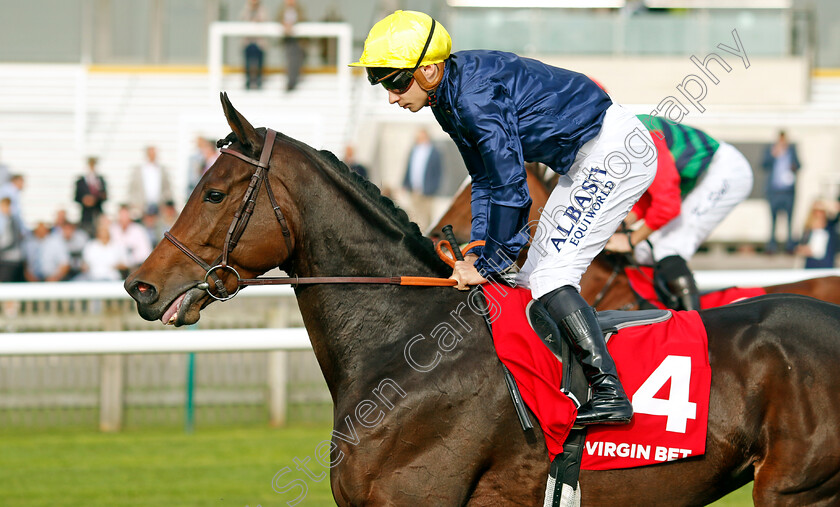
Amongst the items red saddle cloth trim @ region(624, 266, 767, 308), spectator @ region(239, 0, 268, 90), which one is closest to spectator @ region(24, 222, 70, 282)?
spectator @ region(239, 0, 268, 90)

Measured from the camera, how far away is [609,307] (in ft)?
16.6

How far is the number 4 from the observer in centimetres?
316

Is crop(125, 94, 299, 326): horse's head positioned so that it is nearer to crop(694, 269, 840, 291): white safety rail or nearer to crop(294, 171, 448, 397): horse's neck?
crop(294, 171, 448, 397): horse's neck

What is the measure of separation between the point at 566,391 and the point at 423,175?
363 inches

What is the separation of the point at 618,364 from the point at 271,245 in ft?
4.03

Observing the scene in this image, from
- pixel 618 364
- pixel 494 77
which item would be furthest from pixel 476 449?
pixel 494 77

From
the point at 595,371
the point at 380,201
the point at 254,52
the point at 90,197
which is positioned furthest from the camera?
the point at 254,52

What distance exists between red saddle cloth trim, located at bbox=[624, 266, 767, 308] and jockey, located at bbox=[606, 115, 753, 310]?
5 centimetres

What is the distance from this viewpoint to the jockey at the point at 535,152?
3.14 m

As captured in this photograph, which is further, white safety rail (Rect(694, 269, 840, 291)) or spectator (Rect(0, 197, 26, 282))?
spectator (Rect(0, 197, 26, 282))

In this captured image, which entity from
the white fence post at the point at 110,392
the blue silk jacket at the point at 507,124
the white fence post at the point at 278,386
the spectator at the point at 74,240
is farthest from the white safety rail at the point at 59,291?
the spectator at the point at 74,240

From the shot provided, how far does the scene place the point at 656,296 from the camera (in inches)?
202

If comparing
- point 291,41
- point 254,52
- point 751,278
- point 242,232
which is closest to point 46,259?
point 254,52

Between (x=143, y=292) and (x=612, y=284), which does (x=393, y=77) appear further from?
(x=612, y=284)
